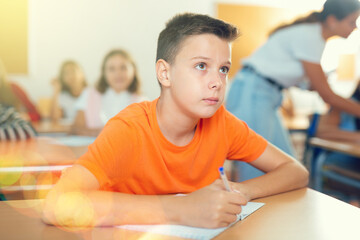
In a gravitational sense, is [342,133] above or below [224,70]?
below

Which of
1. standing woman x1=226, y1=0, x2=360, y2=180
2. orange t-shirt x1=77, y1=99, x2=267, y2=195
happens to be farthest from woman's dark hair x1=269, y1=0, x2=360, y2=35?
orange t-shirt x1=77, y1=99, x2=267, y2=195

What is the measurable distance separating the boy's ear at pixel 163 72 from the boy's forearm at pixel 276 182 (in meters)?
0.34

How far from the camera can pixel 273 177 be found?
997 millimetres

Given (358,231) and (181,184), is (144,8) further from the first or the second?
(358,231)

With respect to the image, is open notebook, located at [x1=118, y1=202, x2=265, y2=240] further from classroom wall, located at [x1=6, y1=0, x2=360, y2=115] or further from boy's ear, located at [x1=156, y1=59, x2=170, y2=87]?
classroom wall, located at [x1=6, y1=0, x2=360, y2=115]

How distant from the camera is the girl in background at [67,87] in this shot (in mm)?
4301

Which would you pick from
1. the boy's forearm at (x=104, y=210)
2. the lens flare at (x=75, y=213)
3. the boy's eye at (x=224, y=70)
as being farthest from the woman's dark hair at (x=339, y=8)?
the lens flare at (x=75, y=213)

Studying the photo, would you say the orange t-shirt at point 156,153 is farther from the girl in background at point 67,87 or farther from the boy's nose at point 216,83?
the girl in background at point 67,87

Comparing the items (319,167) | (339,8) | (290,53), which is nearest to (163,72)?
(290,53)

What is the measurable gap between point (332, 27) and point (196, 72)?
47.9 inches

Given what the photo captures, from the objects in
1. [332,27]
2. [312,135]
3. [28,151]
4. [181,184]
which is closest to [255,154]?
[181,184]

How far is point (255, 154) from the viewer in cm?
112

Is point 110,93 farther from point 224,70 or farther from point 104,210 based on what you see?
point 104,210

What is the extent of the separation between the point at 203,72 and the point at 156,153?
0.83 ft
